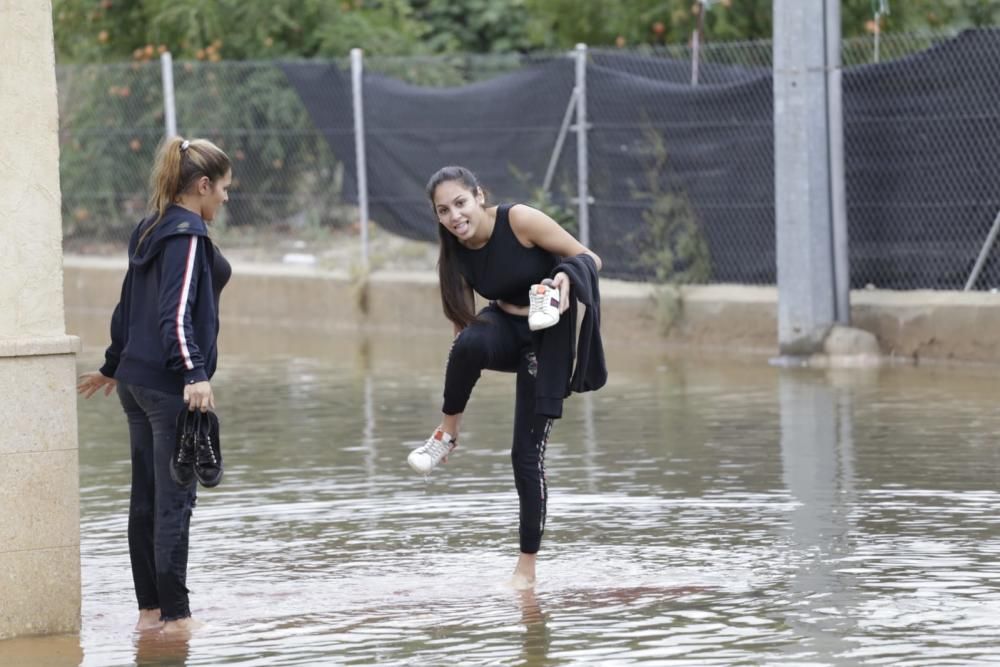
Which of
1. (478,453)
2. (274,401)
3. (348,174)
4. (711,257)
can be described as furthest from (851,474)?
(348,174)

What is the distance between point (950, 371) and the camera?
13.6 m

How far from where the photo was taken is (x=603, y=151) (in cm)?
1625

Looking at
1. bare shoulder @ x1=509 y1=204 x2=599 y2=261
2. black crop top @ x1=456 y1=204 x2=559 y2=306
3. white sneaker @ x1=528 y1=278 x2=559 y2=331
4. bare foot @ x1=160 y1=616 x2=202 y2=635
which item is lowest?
bare foot @ x1=160 y1=616 x2=202 y2=635

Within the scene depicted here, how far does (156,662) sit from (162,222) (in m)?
1.45

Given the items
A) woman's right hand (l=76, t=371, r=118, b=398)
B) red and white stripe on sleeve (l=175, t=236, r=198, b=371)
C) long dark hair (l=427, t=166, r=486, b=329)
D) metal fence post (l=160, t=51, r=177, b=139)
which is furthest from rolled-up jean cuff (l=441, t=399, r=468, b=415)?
metal fence post (l=160, t=51, r=177, b=139)

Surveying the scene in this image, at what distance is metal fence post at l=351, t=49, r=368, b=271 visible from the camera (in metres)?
18.1

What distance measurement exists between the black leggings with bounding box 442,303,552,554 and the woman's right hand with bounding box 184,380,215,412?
120cm

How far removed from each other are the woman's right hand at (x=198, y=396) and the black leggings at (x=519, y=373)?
1201 millimetres

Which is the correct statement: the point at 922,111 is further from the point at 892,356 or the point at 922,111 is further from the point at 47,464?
the point at 47,464

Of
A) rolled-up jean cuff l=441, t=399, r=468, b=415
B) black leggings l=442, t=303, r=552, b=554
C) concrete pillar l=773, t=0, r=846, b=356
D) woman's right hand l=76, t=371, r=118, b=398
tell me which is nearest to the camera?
woman's right hand l=76, t=371, r=118, b=398

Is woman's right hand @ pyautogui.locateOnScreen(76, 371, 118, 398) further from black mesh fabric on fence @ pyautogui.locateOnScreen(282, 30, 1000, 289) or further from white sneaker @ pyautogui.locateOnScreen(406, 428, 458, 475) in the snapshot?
black mesh fabric on fence @ pyautogui.locateOnScreen(282, 30, 1000, 289)

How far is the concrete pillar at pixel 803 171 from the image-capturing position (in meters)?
14.2

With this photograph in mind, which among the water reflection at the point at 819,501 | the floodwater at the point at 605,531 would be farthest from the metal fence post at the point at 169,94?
the water reflection at the point at 819,501

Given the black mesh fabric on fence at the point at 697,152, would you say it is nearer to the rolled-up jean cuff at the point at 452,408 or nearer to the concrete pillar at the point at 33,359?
the rolled-up jean cuff at the point at 452,408
